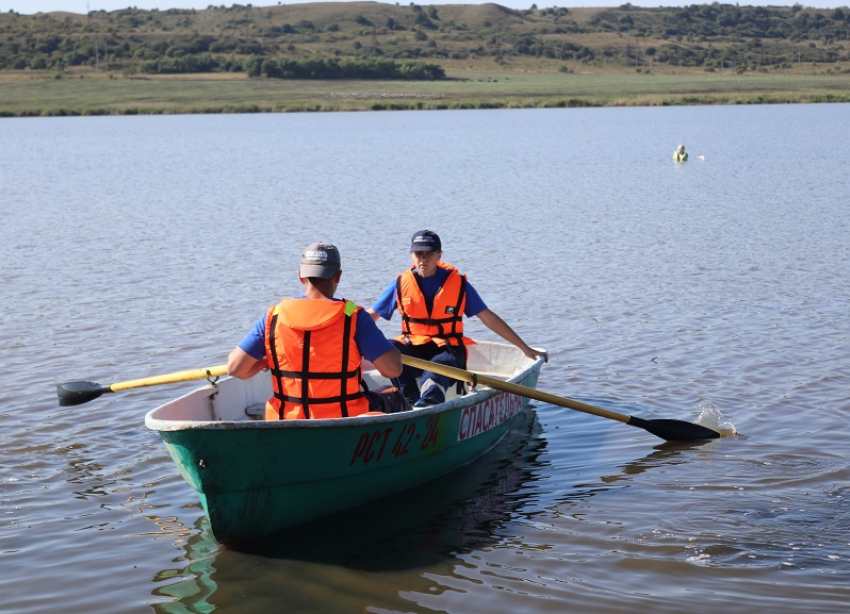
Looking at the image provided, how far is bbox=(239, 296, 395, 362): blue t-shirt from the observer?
6.98 metres

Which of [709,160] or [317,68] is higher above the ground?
[317,68]

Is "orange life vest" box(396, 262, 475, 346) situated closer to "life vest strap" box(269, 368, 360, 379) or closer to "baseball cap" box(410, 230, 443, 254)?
"baseball cap" box(410, 230, 443, 254)

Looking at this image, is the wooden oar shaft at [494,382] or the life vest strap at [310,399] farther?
the wooden oar shaft at [494,382]

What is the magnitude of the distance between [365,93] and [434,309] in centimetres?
8452

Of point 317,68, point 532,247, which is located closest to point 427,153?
point 532,247

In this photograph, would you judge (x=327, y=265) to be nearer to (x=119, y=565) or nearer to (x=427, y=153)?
(x=119, y=565)

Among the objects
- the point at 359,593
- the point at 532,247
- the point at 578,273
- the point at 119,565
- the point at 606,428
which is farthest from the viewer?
the point at 532,247

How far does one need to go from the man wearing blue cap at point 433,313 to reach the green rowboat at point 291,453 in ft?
1.58

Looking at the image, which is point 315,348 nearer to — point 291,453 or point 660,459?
point 291,453

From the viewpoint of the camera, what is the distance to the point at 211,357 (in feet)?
39.3

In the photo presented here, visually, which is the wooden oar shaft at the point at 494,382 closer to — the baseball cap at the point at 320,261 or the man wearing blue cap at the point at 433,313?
the man wearing blue cap at the point at 433,313

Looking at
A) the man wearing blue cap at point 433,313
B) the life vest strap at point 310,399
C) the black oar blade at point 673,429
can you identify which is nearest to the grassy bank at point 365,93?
the black oar blade at point 673,429

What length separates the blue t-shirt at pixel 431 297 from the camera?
29.2 feet

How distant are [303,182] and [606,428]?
21927mm
